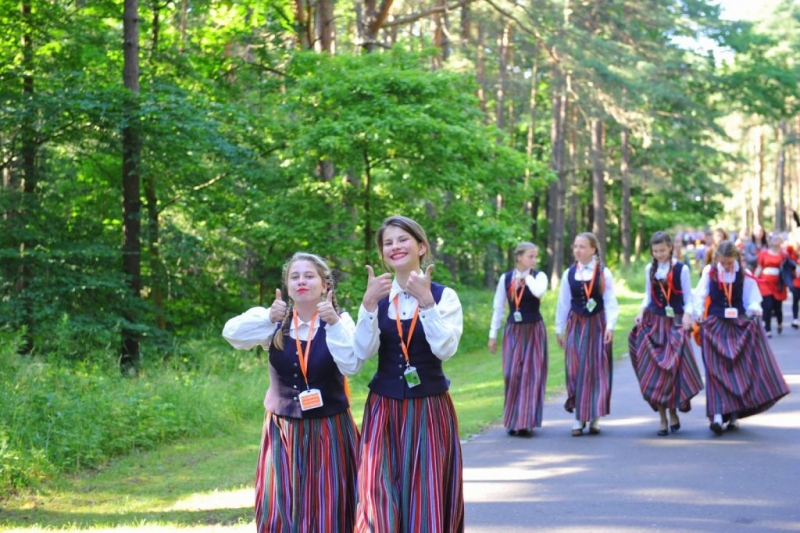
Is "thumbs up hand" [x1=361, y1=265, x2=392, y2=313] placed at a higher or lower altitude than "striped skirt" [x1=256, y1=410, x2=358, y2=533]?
higher

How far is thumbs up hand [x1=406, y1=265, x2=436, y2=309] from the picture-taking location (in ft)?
17.2

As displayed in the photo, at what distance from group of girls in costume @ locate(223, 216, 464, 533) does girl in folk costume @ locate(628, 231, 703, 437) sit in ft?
18.6

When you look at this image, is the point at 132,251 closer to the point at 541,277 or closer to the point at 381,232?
the point at 541,277

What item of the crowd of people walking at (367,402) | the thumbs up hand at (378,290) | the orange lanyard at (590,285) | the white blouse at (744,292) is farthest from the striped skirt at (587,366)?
the thumbs up hand at (378,290)

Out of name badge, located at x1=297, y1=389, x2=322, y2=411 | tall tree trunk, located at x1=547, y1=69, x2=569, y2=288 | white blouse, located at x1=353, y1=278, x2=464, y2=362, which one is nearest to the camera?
white blouse, located at x1=353, y1=278, x2=464, y2=362

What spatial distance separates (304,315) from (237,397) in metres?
7.87

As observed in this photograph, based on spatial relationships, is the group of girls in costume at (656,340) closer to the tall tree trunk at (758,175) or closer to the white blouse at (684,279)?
the white blouse at (684,279)

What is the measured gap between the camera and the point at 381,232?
5.61 metres

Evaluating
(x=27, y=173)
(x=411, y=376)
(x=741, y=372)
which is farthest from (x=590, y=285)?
(x=27, y=173)

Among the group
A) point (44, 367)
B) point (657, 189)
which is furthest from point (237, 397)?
point (657, 189)

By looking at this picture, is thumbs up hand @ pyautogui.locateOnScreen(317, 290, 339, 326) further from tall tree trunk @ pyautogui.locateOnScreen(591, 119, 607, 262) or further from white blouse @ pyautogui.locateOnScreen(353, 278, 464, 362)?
tall tree trunk @ pyautogui.locateOnScreen(591, 119, 607, 262)

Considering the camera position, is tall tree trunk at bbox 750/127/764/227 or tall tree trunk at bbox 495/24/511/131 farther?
tall tree trunk at bbox 750/127/764/227

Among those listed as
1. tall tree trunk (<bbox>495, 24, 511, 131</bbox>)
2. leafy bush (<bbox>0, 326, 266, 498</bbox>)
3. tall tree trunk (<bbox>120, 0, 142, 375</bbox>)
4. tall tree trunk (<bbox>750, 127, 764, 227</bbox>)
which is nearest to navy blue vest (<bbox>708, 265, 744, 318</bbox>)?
leafy bush (<bbox>0, 326, 266, 498</bbox>)

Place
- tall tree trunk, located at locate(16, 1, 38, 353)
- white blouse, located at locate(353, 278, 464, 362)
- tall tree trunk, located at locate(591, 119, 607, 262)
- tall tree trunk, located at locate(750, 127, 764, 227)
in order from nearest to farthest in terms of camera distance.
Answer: white blouse, located at locate(353, 278, 464, 362) → tall tree trunk, located at locate(16, 1, 38, 353) → tall tree trunk, located at locate(591, 119, 607, 262) → tall tree trunk, located at locate(750, 127, 764, 227)
